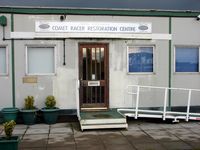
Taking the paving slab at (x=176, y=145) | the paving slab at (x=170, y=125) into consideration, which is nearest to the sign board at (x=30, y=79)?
the paving slab at (x=170, y=125)

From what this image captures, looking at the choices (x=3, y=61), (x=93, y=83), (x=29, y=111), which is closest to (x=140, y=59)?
(x=93, y=83)

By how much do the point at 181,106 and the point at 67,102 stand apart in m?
3.92

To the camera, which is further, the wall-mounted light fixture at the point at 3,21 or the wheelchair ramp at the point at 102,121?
the wall-mounted light fixture at the point at 3,21

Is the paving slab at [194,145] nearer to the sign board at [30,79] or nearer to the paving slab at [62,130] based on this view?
the paving slab at [62,130]

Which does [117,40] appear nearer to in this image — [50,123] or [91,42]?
[91,42]

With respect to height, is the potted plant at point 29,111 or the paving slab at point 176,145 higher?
the potted plant at point 29,111

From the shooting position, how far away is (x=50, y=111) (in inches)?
392

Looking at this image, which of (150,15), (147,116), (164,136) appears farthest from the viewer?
(150,15)

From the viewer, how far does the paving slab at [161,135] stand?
8.35 metres

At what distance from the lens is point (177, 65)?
11148 mm

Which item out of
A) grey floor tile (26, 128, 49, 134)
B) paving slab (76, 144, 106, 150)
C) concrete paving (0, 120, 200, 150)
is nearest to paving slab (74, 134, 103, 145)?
concrete paving (0, 120, 200, 150)

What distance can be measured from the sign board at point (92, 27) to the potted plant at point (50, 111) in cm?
220

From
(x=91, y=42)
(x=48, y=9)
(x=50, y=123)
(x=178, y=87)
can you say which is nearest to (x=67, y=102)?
(x=50, y=123)

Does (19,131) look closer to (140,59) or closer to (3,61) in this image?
(3,61)
